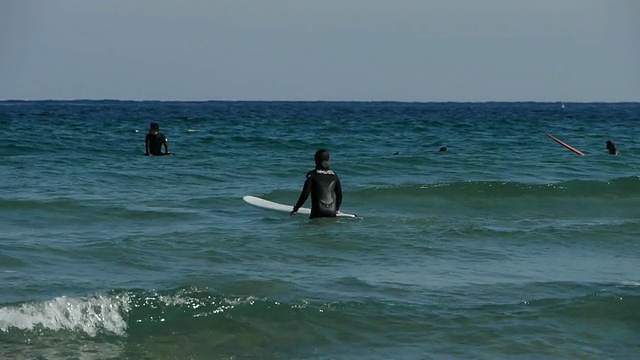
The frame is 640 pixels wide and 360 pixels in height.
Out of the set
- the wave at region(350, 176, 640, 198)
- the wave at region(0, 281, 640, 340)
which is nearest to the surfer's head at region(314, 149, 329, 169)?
the wave at region(350, 176, 640, 198)

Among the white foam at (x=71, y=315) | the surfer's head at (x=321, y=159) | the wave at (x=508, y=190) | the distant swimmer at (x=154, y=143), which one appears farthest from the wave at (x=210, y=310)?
the distant swimmer at (x=154, y=143)

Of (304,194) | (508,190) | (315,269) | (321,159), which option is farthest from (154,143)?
(315,269)

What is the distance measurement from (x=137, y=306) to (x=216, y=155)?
18.3 metres

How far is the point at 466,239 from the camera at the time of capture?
476 inches

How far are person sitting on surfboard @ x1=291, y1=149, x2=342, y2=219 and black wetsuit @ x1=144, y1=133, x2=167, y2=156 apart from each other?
10.8 metres

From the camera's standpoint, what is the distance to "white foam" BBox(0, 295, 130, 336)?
7.73m

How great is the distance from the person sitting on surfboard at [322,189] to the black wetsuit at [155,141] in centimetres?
1085

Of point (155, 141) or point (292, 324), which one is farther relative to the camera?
point (155, 141)

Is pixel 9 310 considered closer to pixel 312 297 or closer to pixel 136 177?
pixel 312 297

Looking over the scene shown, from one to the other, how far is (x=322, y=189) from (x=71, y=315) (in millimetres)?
5569

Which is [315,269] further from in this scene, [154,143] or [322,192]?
[154,143]

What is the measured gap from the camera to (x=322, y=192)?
13.1 meters

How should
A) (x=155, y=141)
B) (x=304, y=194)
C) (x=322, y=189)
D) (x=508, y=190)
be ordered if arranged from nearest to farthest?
(x=304, y=194) → (x=322, y=189) → (x=508, y=190) → (x=155, y=141)

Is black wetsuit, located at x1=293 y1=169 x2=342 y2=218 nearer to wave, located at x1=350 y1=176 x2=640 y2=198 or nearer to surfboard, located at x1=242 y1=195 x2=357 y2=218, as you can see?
surfboard, located at x1=242 y1=195 x2=357 y2=218
